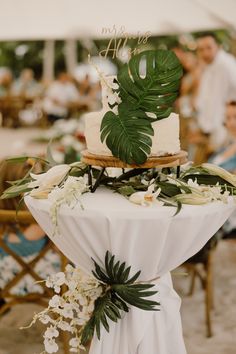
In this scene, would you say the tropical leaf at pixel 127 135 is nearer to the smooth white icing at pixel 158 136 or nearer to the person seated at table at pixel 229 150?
the smooth white icing at pixel 158 136

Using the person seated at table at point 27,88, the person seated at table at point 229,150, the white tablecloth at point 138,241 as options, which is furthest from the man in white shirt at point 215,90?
the person seated at table at point 27,88

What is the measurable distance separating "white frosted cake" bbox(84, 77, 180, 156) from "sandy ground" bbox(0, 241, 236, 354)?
A: 1.45m

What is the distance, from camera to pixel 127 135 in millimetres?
2025

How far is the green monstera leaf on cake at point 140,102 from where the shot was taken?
2.01m

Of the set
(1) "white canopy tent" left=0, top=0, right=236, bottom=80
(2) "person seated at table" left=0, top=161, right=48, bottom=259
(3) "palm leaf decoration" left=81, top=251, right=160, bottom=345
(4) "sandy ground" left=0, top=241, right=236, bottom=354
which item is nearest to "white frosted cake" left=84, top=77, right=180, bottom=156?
(3) "palm leaf decoration" left=81, top=251, right=160, bottom=345

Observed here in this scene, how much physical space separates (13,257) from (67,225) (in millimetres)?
1041

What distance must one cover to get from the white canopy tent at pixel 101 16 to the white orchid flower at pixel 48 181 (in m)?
2.33

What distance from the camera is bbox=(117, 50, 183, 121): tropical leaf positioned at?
2023 millimetres

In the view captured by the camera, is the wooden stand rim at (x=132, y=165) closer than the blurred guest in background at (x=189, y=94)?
Yes

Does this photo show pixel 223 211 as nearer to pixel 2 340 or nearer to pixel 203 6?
pixel 2 340

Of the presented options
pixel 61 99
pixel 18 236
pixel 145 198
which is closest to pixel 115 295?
pixel 145 198

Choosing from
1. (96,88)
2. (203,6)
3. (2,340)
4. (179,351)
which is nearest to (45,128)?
(96,88)

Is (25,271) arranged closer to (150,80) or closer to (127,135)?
(127,135)

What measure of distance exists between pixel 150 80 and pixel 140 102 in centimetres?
8
